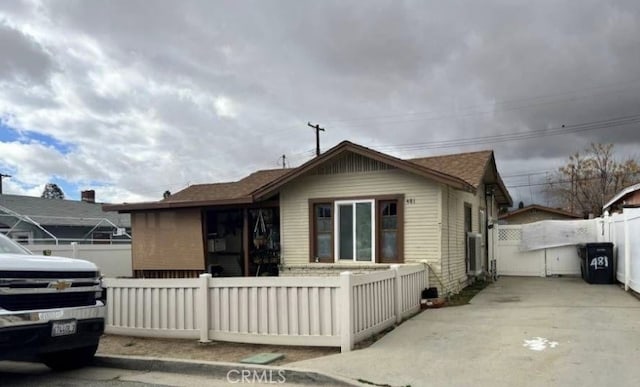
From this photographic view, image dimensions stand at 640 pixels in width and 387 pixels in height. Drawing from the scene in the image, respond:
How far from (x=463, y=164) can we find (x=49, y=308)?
449 inches

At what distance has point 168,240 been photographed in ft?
48.1

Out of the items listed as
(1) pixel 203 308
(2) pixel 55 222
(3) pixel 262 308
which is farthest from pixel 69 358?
(2) pixel 55 222

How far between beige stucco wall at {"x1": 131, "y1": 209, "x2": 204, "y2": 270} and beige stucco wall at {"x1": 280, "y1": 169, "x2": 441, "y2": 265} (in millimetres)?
2740

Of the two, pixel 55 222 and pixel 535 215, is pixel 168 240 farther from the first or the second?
pixel 535 215

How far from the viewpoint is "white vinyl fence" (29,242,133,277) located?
680 inches

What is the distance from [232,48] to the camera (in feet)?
46.3

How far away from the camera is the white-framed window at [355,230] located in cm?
1204

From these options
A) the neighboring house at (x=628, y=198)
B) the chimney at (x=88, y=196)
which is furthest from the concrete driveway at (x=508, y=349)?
the chimney at (x=88, y=196)

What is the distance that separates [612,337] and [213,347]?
579 centimetres

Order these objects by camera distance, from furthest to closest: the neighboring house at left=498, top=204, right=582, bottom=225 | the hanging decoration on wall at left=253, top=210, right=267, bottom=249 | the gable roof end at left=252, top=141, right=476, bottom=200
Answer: the neighboring house at left=498, top=204, right=582, bottom=225
the hanging decoration on wall at left=253, top=210, right=267, bottom=249
the gable roof end at left=252, top=141, right=476, bottom=200

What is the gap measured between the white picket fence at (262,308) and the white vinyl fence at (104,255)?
9778mm

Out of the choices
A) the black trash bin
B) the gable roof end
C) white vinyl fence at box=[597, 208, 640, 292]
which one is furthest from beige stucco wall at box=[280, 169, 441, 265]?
the black trash bin

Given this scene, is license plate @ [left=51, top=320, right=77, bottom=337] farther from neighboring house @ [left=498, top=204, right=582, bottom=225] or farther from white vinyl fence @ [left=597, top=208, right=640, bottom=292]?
neighboring house @ [left=498, top=204, right=582, bottom=225]

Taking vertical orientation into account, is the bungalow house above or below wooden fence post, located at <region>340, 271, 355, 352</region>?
above
